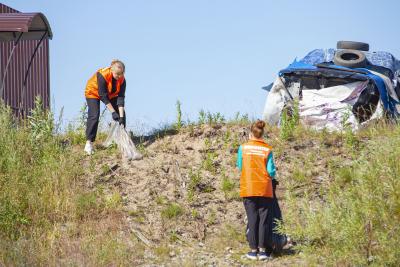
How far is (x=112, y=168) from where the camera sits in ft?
39.0

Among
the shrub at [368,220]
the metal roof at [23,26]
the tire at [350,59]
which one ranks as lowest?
the shrub at [368,220]

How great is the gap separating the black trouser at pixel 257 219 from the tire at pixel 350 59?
247 inches

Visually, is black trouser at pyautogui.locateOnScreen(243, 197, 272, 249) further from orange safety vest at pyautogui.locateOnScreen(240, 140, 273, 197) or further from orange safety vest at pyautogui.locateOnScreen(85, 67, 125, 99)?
orange safety vest at pyautogui.locateOnScreen(85, 67, 125, 99)

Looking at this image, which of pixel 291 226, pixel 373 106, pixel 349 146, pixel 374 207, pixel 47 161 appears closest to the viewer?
pixel 374 207

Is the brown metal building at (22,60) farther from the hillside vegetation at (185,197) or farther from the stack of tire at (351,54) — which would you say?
the stack of tire at (351,54)

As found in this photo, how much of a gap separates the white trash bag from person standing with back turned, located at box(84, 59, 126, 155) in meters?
0.14

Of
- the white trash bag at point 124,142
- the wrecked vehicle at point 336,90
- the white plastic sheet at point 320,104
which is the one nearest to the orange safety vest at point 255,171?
the white trash bag at point 124,142

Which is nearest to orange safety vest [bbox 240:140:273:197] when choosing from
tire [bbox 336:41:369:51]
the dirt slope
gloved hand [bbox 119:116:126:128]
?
the dirt slope

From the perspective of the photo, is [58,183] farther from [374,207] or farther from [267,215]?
[374,207]

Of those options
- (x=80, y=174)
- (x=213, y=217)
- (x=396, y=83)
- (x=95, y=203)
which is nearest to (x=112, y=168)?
(x=80, y=174)

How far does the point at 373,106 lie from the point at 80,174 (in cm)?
595

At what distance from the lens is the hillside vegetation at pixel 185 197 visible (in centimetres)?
777

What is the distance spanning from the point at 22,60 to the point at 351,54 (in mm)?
8505

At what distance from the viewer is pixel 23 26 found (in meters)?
13.8
